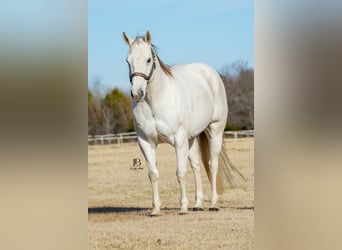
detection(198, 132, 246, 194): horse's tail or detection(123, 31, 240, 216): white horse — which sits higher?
detection(123, 31, 240, 216): white horse

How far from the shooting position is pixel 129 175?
3.50m

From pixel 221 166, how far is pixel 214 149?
95mm

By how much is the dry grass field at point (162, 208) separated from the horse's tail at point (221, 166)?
39mm

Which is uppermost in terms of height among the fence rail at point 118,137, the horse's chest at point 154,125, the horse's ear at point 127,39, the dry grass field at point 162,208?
the horse's ear at point 127,39

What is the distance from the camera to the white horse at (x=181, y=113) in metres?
3.36

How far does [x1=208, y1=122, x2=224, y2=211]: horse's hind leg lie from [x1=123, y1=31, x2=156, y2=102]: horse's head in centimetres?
45

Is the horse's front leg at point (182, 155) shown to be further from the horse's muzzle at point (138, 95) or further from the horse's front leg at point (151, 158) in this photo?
the horse's muzzle at point (138, 95)

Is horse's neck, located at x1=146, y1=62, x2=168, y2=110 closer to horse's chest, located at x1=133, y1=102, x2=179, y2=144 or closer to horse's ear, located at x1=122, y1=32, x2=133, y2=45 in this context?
horse's chest, located at x1=133, y1=102, x2=179, y2=144

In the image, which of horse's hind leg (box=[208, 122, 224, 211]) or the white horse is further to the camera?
horse's hind leg (box=[208, 122, 224, 211])

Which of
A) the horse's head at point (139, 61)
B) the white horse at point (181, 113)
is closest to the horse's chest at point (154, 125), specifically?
the white horse at point (181, 113)

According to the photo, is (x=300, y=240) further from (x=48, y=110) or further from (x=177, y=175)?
(x=48, y=110)

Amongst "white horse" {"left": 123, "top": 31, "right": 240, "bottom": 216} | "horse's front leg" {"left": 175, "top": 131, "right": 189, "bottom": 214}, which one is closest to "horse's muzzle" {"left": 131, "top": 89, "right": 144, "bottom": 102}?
"white horse" {"left": 123, "top": 31, "right": 240, "bottom": 216}

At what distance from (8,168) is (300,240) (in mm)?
1334

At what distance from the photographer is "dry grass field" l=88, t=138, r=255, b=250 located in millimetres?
3355
